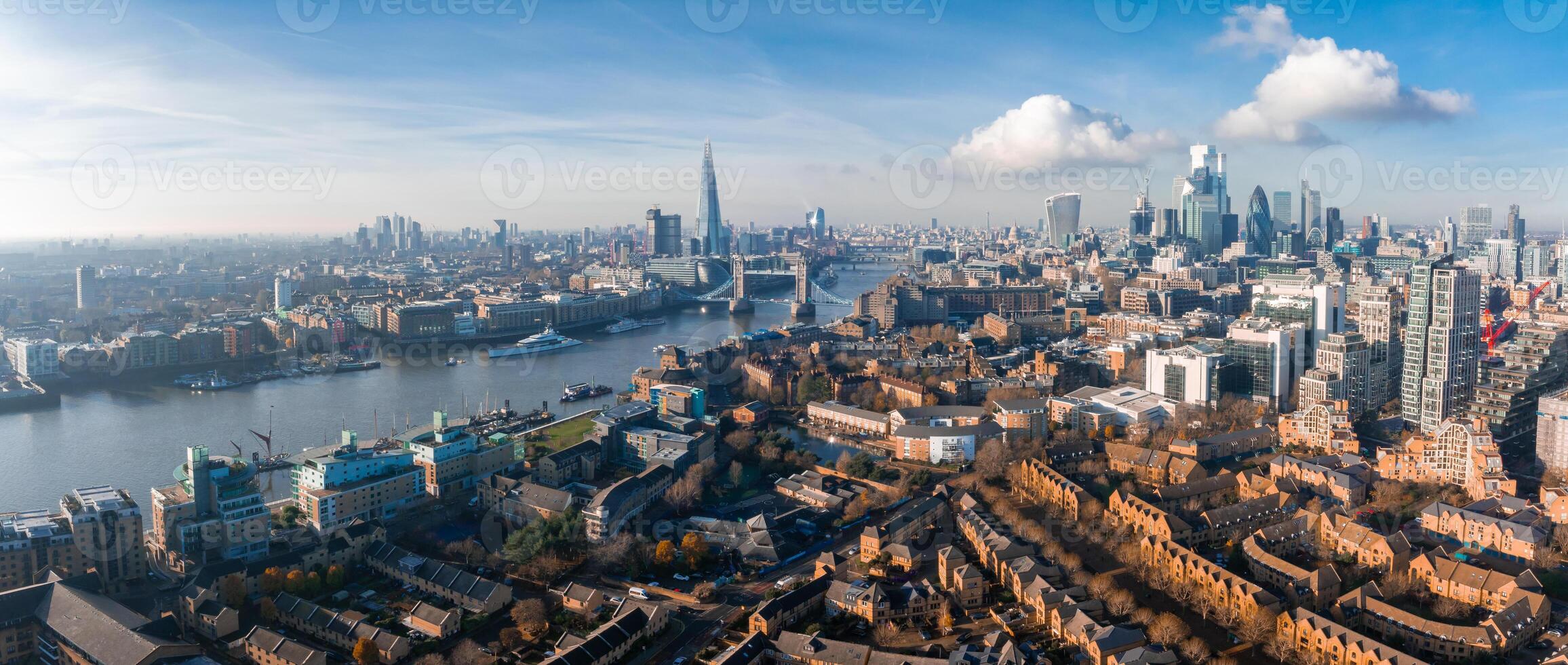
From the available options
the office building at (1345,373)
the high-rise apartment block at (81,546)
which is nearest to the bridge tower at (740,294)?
the office building at (1345,373)

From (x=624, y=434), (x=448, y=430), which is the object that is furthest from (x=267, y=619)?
(x=624, y=434)

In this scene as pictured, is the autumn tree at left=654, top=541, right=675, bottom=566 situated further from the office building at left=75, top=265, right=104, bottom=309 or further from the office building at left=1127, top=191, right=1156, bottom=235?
the office building at left=1127, top=191, right=1156, bottom=235

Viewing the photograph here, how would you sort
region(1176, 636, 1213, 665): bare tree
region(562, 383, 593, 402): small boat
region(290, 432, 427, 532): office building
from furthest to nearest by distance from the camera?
region(562, 383, 593, 402): small boat < region(290, 432, 427, 532): office building < region(1176, 636, 1213, 665): bare tree

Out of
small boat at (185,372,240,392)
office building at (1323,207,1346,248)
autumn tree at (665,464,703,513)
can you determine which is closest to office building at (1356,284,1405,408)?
autumn tree at (665,464,703,513)

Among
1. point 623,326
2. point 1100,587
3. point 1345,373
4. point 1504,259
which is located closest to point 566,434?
point 1100,587

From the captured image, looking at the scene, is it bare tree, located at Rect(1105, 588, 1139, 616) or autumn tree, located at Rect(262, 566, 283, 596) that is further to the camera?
autumn tree, located at Rect(262, 566, 283, 596)

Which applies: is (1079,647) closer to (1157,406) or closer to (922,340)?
(1157,406)

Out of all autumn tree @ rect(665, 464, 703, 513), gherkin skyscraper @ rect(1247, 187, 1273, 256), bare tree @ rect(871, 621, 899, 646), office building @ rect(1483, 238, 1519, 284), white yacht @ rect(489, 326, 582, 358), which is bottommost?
bare tree @ rect(871, 621, 899, 646)

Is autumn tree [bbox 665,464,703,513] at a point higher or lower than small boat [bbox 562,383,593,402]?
lower
